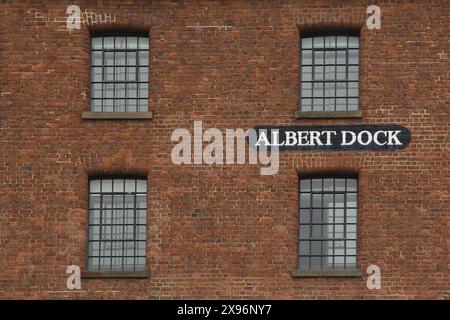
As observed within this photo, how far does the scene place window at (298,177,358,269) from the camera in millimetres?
29078

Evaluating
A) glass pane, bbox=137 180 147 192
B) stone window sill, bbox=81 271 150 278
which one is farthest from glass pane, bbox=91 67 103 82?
stone window sill, bbox=81 271 150 278

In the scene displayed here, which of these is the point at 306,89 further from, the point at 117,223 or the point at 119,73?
the point at 117,223

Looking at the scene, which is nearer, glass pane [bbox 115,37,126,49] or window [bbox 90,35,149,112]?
window [bbox 90,35,149,112]

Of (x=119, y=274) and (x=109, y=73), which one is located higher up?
(x=109, y=73)

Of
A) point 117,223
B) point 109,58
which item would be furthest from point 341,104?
point 117,223

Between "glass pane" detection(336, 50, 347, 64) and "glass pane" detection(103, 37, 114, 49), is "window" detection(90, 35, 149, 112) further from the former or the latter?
"glass pane" detection(336, 50, 347, 64)

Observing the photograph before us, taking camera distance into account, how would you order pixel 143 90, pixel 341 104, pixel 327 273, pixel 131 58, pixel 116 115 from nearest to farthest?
1. pixel 327 273
2. pixel 116 115
3. pixel 341 104
4. pixel 143 90
5. pixel 131 58

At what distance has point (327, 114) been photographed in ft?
95.6

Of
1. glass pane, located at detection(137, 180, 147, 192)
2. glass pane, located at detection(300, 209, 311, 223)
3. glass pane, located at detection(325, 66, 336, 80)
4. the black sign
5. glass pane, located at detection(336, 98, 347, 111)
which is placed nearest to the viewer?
the black sign

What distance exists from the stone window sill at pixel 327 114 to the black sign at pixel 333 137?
212mm

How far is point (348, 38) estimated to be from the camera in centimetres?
2970

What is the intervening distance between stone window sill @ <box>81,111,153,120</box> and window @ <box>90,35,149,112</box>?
1.37 feet

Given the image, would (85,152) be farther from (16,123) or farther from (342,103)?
(342,103)

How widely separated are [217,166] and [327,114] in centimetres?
254
